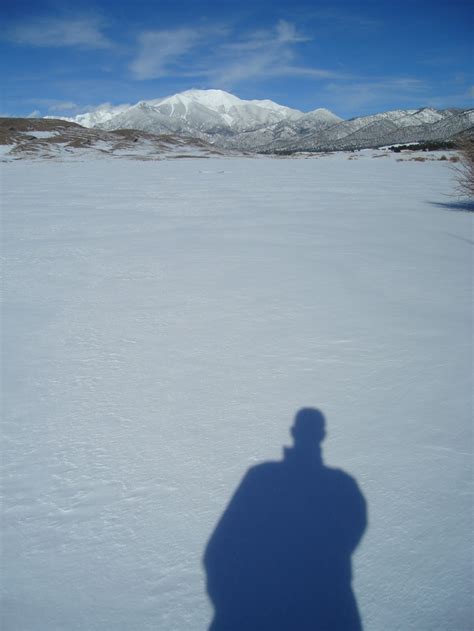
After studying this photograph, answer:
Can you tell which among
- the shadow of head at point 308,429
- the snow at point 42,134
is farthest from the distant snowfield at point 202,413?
the snow at point 42,134

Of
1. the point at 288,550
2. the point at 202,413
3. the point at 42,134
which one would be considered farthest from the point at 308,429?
the point at 42,134

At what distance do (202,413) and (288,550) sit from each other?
3.04 ft

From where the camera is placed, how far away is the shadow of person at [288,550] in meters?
1.38

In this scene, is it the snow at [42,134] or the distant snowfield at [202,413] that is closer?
the distant snowfield at [202,413]

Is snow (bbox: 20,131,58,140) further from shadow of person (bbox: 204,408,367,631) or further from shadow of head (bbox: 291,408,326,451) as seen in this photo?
shadow of person (bbox: 204,408,367,631)

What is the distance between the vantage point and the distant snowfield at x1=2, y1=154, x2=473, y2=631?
57.4 inches

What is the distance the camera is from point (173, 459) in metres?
1.97

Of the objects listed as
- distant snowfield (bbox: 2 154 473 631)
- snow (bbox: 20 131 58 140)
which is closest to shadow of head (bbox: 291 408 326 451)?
distant snowfield (bbox: 2 154 473 631)

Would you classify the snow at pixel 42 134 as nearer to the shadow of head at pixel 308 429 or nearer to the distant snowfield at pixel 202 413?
the distant snowfield at pixel 202 413

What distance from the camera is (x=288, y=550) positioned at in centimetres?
156

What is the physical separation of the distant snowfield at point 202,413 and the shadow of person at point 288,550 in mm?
59

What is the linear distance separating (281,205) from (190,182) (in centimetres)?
664

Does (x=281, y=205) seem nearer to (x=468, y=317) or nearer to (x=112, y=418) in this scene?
(x=468, y=317)

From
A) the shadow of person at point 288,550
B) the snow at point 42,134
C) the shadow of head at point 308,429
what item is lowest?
the shadow of person at point 288,550
